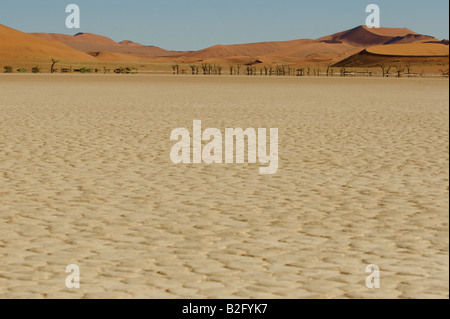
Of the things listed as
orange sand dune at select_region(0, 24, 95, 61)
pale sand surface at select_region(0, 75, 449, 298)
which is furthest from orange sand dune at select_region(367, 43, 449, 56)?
pale sand surface at select_region(0, 75, 449, 298)

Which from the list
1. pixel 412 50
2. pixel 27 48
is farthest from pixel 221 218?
pixel 27 48

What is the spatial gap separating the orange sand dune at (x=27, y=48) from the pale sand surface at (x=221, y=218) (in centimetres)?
11400

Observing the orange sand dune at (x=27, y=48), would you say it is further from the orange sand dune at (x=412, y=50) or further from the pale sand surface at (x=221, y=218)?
the pale sand surface at (x=221, y=218)

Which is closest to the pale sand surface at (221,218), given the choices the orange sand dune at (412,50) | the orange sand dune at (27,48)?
the orange sand dune at (27,48)

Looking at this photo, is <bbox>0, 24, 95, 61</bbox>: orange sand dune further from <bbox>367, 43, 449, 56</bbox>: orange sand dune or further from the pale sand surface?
the pale sand surface

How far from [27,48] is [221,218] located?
140 metres

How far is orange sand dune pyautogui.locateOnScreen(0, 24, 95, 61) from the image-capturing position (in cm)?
13212

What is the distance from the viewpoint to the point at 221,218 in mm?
7094

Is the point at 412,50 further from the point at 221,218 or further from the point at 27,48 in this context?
the point at 221,218

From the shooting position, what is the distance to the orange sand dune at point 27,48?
5202 inches
